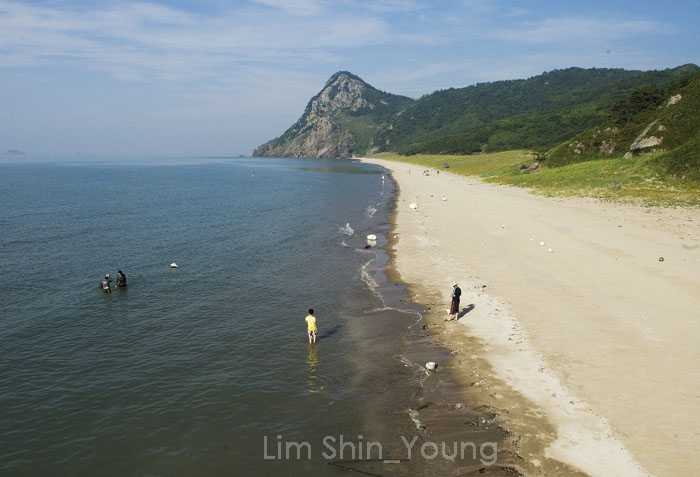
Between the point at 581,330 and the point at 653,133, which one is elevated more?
the point at 653,133

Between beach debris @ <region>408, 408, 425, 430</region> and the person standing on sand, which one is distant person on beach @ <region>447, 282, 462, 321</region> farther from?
beach debris @ <region>408, 408, 425, 430</region>

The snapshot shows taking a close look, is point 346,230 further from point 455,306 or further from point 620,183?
point 620,183

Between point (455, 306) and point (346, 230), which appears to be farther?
point (346, 230)

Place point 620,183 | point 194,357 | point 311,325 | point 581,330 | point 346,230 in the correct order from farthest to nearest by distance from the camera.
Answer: point 620,183, point 346,230, point 311,325, point 194,357, point 581,330

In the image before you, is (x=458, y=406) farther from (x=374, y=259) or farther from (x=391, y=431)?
(x=374, y=259)

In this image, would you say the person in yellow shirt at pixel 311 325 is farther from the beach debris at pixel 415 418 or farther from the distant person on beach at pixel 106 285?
the distant person on beach at pixel 106 285

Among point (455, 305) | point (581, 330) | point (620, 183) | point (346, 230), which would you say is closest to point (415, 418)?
point (455, 305)

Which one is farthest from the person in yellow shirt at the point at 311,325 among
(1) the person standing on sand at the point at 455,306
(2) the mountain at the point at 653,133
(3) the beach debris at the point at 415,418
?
(2) the mountain at the point at 653,133

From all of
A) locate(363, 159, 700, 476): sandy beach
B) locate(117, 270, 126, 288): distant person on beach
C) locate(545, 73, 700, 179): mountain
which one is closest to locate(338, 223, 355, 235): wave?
locate(363, 159, 700, 476): sandy beach
